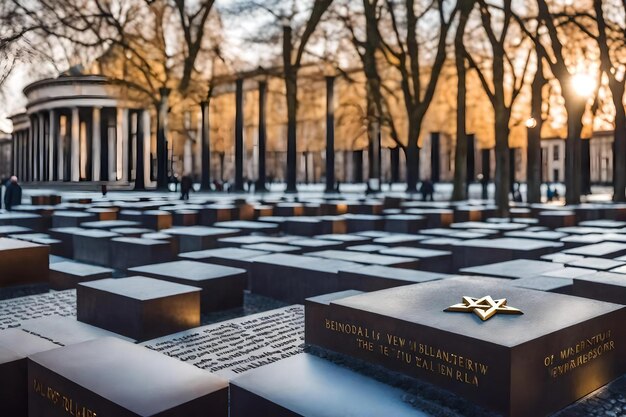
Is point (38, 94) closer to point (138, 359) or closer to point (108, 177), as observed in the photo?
point (108, 177)

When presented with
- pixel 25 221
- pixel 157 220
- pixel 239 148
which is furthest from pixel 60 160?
pixel 157 220

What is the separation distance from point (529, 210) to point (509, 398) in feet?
60.3

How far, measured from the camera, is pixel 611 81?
27.2 m

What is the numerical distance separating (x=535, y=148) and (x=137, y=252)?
22.6 m

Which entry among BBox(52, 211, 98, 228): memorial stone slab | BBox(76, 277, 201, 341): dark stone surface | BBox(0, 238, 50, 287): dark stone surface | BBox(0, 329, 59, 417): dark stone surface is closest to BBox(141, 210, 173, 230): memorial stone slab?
BBox(52, 211, 98, 228): memorial stone slab

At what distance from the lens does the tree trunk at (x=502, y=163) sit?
21.1m

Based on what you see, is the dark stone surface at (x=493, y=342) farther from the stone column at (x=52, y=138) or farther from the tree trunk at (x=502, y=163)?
the stone column at (x=52, y=138)

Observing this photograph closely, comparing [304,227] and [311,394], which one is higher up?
[304,227]

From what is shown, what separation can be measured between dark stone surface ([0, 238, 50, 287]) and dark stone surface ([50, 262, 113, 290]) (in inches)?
6.0

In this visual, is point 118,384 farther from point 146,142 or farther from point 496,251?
point 146,142

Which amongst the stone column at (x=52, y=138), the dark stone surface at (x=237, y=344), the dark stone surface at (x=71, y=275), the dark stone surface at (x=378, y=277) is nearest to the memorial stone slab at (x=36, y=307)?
the dark stone surface at (x=71, y=275)

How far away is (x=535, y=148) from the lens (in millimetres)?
29125

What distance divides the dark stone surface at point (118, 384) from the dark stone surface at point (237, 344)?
91cm

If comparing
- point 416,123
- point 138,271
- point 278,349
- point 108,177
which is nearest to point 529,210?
point 416,123
